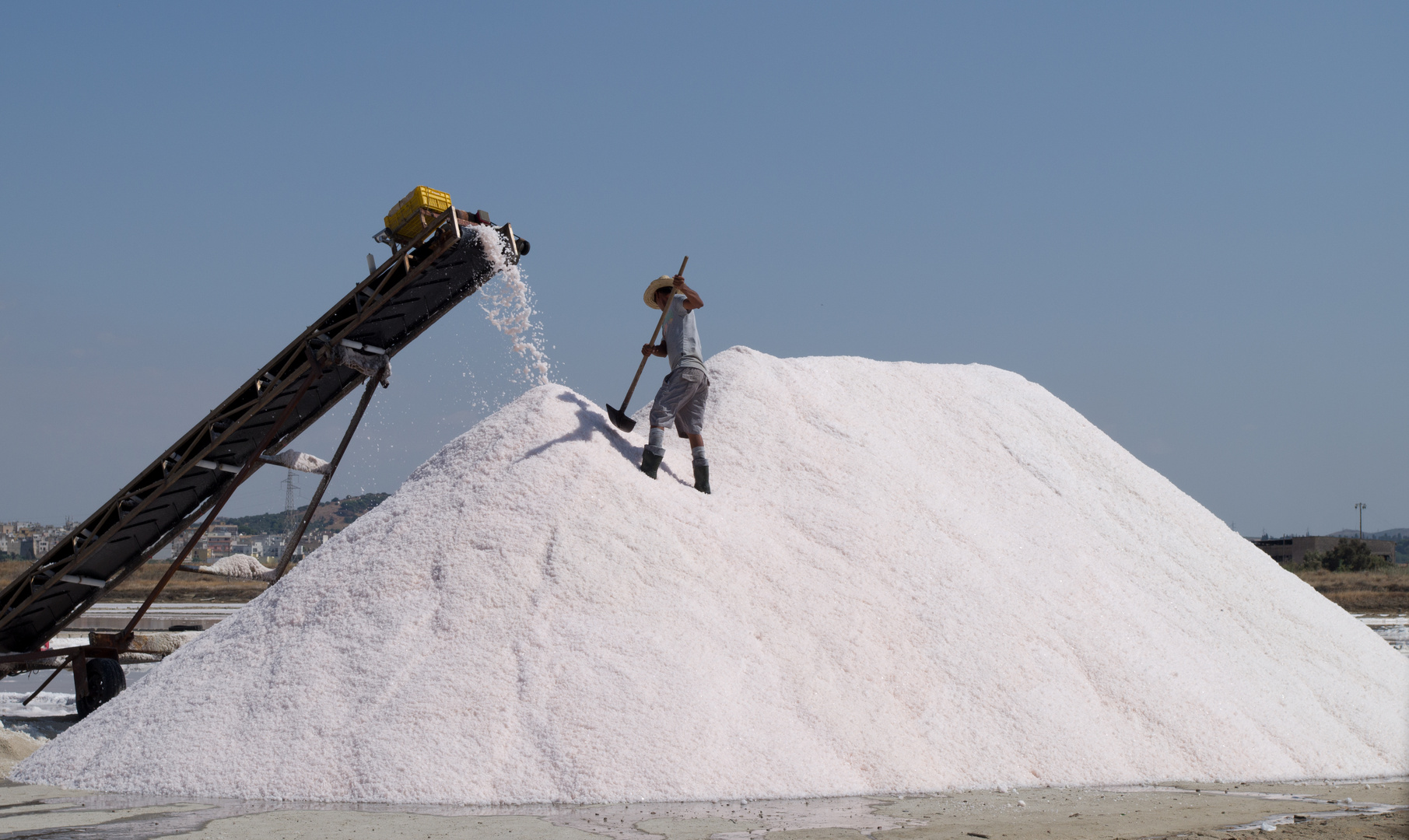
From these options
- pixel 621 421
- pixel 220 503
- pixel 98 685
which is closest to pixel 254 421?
pixel 220 503

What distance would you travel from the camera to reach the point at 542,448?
7.08 meters

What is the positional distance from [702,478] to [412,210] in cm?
342

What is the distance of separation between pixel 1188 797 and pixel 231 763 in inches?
211

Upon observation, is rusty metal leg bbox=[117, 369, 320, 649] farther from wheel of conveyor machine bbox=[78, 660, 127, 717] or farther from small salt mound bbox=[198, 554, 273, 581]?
small salt mound bbox=[198, 554, 273, 581]

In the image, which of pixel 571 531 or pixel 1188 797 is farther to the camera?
pixel 571 531

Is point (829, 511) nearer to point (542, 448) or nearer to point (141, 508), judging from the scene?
point (542, 448)

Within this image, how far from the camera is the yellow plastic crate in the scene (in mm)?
7992

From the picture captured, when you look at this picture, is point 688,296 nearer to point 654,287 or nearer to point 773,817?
point 654,287

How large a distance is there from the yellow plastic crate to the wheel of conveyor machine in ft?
15.3

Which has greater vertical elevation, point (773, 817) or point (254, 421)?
point (254, 421)

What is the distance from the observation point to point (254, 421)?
8375 millimetres

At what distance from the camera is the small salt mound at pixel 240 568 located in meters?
9.48

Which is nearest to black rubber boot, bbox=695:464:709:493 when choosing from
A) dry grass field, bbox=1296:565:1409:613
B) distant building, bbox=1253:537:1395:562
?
dry grass field, bbox=1296:565:1409:613

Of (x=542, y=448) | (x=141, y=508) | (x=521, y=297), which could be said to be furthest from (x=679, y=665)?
(x=141, y=508)
